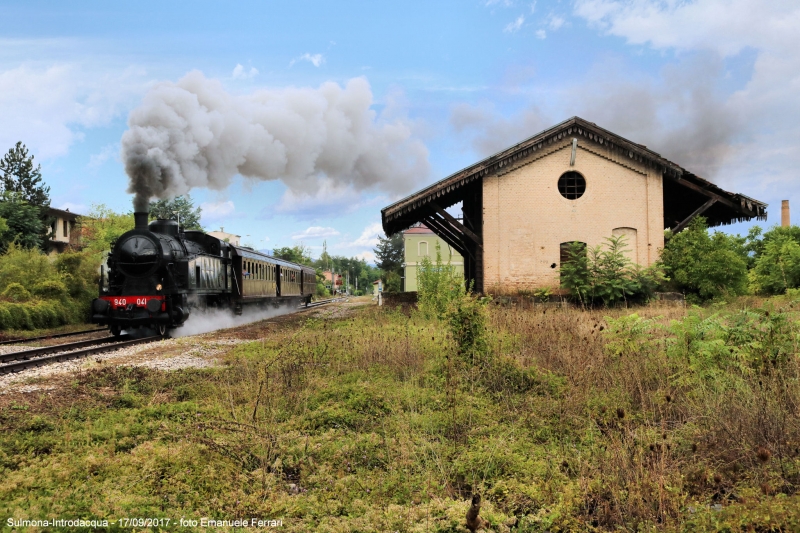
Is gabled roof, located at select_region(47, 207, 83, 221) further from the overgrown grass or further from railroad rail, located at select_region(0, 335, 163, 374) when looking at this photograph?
the overgrown grass

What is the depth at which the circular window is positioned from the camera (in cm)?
1941

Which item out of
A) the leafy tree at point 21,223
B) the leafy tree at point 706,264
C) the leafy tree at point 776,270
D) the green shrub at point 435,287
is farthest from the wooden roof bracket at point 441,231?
the leafy tree at point 21,223

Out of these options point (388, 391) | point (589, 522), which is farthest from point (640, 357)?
point (589, 522)

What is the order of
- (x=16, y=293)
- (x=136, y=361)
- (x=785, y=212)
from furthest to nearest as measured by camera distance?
(x=785, y=212)
(x=16, y=293)
(x=136, y=361)

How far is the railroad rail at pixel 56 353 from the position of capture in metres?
10.0

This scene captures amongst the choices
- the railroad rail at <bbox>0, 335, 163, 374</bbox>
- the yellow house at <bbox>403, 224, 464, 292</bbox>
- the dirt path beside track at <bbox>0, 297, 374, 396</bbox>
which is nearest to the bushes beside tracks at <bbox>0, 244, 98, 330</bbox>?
the railroad rail at <bbox>0, 335, 163, 374</bbox>

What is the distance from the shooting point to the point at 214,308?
66.0ft

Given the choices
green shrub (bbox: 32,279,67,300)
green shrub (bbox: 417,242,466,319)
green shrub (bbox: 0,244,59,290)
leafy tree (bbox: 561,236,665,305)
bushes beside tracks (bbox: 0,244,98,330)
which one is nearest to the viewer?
green shrub (bbox: 417,242,466,319)

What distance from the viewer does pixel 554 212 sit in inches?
758

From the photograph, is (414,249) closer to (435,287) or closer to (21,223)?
(21,223)

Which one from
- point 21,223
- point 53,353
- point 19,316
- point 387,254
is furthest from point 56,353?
point 387,254

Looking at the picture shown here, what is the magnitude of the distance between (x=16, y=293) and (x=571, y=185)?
65.0 feet

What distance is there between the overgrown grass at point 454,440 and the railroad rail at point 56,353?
291 centimetres

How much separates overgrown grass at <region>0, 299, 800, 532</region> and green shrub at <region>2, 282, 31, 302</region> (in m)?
15.1
